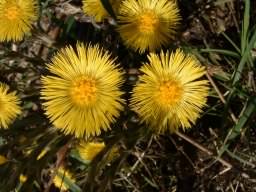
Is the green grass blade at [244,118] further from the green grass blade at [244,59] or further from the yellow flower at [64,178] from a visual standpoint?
the yellow flower at [64,178]

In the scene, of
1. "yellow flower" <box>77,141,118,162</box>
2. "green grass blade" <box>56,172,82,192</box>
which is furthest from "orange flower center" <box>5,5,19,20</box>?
"green grass blade" <box>56,172,82,192</box>

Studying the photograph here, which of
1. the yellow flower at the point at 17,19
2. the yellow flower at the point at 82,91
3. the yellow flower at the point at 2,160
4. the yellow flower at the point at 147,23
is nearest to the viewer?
A: the yellow flower at the point at 82,91

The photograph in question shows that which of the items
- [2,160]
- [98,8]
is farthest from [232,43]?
[2,160]

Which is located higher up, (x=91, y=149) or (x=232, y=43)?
(x=232, y=43)

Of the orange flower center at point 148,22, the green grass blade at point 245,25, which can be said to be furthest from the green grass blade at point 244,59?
the orange flower center at point 148,22

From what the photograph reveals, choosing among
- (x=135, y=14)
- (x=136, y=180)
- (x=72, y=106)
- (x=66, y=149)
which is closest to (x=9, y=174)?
(x=66, y=149)

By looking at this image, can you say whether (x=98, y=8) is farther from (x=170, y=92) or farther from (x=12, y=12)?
(x=170, y=92)

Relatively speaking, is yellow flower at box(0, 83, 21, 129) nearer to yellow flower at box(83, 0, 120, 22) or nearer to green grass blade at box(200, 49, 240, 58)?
yellow flower at box(83, 0, 120, 22)
